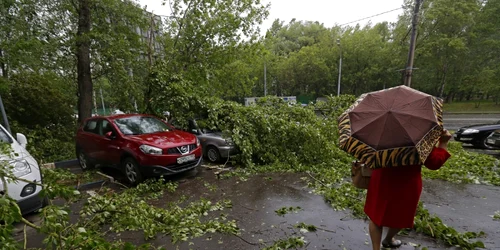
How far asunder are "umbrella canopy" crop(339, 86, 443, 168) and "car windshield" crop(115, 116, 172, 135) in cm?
509

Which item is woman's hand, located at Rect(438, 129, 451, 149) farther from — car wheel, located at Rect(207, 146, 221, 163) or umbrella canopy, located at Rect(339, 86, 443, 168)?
car wheel, located at Rect(207, 146, 221, 163)

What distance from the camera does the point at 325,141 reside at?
6906 millimetres

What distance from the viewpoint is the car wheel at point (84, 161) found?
6711 mm

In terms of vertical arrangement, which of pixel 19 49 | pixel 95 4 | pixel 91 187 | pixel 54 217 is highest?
pixel 95 4

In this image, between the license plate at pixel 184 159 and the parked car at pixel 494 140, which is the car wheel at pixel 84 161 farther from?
the parked car at pixel 494 140

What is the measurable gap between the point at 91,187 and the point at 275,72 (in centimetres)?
3091

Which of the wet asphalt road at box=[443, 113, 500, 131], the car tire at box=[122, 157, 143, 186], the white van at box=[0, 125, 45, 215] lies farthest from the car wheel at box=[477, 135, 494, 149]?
the white van at box=[0, 125, 45, 215]

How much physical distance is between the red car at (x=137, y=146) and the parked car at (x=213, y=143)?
1386mm

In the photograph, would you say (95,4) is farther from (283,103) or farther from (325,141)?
(325,141)

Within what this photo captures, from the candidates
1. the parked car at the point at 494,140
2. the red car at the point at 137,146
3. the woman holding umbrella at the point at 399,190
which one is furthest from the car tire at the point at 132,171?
the parked car at the point at 494,140

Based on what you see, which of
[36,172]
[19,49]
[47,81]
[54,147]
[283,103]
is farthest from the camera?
[47,81]

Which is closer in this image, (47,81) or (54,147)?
(54,147)

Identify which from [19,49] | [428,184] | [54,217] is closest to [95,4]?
[19,49]

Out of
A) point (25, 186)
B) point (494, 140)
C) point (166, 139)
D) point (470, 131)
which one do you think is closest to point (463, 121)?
point (470, 131)
